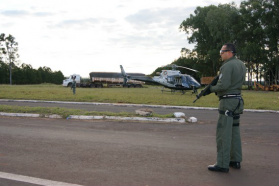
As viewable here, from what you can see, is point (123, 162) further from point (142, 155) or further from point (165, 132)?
point (165, 132)

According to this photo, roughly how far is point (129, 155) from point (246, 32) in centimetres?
4651

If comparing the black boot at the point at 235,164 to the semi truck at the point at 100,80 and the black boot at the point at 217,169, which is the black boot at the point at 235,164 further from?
the semi truck at the point at 100,80

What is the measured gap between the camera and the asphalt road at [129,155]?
4.16m

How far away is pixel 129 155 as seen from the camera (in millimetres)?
5383

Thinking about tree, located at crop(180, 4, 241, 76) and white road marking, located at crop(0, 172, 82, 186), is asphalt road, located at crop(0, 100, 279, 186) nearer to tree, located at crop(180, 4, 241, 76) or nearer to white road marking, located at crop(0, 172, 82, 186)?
white road marking, located at crop(0, 172, 82, 186)

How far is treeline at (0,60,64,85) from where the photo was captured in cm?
8596

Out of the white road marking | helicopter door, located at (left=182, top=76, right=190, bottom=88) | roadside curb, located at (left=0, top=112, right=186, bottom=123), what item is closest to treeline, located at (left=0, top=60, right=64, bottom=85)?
helicopter door, located at (left=182, top=76, right=190, bottom=88)

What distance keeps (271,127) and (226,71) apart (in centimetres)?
560

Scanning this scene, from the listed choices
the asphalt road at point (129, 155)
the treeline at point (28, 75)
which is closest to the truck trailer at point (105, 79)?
the treeline at point (28, 75)

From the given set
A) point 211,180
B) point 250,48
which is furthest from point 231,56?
point 250,48

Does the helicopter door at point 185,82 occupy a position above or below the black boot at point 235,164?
above

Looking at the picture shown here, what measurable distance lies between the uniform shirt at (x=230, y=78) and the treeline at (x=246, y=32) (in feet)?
139

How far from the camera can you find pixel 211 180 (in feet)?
13.5

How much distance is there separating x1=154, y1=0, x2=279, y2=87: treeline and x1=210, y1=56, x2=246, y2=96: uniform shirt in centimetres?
4228
